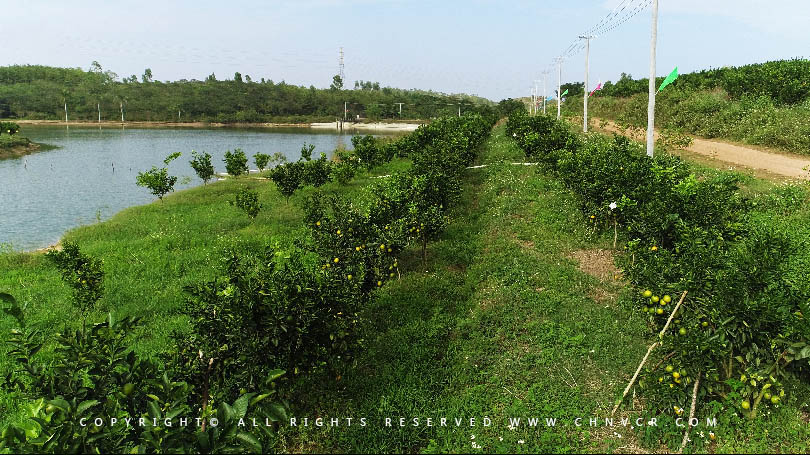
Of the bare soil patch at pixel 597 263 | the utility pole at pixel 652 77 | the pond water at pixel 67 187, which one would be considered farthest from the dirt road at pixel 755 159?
the pond water at pixel 67 187

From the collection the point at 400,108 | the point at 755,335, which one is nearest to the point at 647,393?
Answer: the point at 755,335

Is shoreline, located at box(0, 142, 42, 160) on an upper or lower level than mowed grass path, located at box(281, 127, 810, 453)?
upper

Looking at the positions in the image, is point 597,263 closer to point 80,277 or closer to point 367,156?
point 80,277

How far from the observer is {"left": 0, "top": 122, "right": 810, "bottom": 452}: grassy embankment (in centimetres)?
426

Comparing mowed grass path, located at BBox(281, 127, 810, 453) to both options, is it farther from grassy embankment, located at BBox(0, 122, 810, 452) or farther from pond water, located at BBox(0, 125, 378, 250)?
pond water, located at BBox(0, 125, 378, 250)

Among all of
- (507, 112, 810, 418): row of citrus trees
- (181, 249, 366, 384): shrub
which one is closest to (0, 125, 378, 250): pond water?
(181, 249, 366, 384): shrub

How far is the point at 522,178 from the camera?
1645 centimetres

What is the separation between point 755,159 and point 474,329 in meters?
16.2

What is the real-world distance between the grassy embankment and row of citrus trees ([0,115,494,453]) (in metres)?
0.55

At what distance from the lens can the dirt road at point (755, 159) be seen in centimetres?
1502

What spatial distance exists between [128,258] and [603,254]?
932 cm

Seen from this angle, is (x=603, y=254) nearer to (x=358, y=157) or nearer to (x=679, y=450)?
(x=679, y=450)

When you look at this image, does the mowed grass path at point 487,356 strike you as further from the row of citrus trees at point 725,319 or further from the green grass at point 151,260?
the green grass at point 151,260

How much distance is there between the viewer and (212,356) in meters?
4.05
